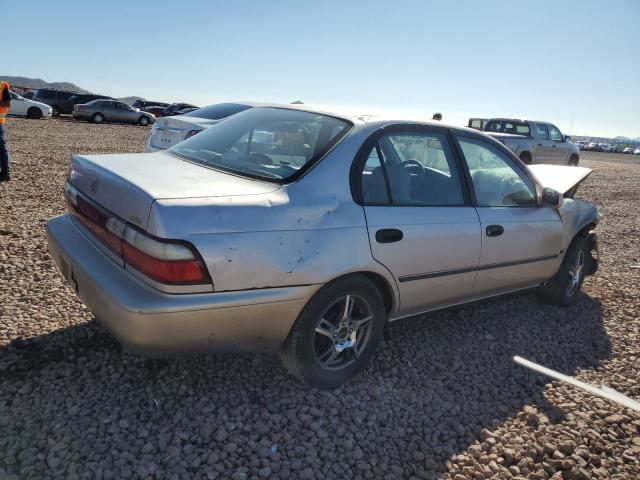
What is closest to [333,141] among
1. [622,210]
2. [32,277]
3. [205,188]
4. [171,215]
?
[205,188]

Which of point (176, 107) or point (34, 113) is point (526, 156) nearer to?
point (34, 113)

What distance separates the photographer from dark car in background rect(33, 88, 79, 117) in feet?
88.5

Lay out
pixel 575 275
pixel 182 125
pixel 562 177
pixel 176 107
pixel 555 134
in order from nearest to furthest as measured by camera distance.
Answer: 1. pixel 575 275
2. pixel 562 177
3. pixel 182 125
4. pixel 555 134
5. pixel 176 107

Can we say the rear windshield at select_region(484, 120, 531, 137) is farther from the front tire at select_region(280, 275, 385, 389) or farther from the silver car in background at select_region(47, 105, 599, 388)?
the front tire at select_region(280, 275, 385, 389)

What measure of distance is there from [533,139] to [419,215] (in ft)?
42.9

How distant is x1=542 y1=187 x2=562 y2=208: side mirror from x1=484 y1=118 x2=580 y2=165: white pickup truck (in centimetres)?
1061

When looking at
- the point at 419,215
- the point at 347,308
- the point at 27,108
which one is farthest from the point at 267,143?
the point at 27,108

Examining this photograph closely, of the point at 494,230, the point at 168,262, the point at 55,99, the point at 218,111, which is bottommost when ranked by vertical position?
the point at 168,262

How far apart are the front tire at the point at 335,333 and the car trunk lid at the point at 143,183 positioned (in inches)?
26.8

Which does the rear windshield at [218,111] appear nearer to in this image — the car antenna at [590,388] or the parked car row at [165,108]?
the car antenna at [590,388]

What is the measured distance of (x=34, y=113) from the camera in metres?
24.0

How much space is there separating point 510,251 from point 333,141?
167 cm

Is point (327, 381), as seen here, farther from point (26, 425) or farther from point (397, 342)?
point (26, 425)

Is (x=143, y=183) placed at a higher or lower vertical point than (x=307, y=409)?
higher
